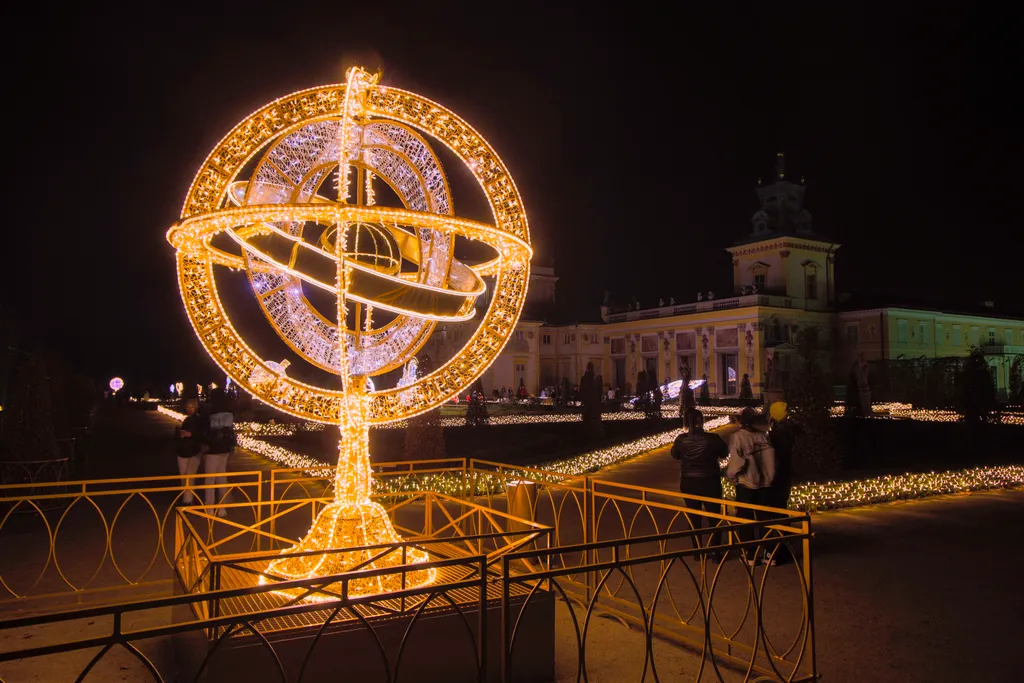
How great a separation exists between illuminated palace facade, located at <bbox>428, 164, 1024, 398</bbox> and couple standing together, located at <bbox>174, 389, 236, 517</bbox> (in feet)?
148

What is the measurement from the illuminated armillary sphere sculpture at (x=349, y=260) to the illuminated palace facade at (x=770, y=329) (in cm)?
4839

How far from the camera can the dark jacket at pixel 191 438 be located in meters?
11.2

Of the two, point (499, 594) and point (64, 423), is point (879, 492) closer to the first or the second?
point (499, 594)

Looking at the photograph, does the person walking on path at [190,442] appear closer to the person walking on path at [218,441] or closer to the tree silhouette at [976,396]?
the person walking on path at [218,441]

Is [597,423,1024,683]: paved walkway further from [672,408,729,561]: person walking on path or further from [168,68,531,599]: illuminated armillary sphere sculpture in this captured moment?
[168,68,531,599]: illuminated armillary sphere sculpture

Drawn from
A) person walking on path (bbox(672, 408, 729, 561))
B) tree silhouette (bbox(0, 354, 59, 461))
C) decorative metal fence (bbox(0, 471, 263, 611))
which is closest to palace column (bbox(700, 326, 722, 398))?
decorative metal fence (bbox(0, 471, 263, 611))

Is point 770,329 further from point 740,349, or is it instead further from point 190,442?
point 190,442

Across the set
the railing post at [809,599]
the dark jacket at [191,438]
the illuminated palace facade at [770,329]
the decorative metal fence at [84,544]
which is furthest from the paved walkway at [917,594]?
the illuminated palace facade at [770,329]

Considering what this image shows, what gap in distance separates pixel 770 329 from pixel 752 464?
4998 cm

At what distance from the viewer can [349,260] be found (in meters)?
6.32

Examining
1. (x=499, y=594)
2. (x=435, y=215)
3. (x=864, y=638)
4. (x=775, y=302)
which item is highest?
(x=775, y=302)

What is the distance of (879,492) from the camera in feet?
43.9

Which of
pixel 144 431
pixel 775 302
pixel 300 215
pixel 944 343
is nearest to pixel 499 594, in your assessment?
pixel 300 215

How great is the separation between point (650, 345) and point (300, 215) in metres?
61.9
